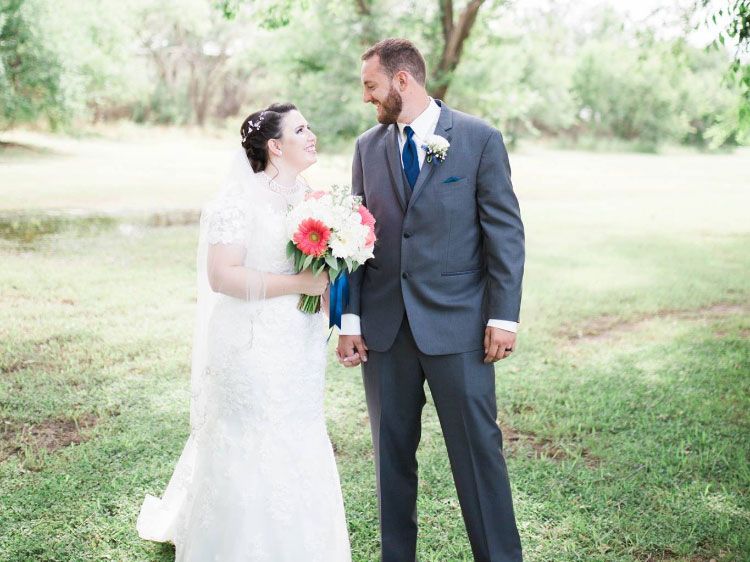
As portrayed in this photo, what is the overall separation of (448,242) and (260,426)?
1.08 metres

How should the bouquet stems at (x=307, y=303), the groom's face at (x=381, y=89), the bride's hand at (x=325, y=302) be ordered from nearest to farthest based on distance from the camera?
1. the groom's face at (x=381, y=89)
2. the bouquet stems at (x=307, y=303)
3. the bride's hand at (x=325, y=302)

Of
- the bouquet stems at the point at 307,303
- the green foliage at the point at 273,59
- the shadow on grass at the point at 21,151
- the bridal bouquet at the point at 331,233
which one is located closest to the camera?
the bridal bouquet at the point at 331,233

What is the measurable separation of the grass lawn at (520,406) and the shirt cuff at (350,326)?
1.14 meters

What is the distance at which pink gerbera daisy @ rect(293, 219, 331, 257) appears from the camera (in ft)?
8.99

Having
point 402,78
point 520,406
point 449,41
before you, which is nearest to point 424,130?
point 402,78

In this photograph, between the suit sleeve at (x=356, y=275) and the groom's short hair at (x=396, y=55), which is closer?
the groom's short hair at (x=396, y=55)

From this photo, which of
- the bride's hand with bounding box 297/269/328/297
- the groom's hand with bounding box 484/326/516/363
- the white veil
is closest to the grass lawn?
the white veil

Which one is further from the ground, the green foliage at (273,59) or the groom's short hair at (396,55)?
the green foliage at (273,59)

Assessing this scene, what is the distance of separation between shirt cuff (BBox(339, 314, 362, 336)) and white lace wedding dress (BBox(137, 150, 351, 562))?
0.42 ft

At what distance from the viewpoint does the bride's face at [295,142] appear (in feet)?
9.94

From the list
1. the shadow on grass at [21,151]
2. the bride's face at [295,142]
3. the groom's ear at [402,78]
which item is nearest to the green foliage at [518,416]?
the bride's face at [295,142]

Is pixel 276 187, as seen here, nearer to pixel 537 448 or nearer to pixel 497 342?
pixel 497 342

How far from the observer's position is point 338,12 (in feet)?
46.2

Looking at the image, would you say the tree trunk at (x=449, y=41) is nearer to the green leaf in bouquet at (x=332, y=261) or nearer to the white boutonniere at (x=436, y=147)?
the white boutonniere at (x=436, y=147)
